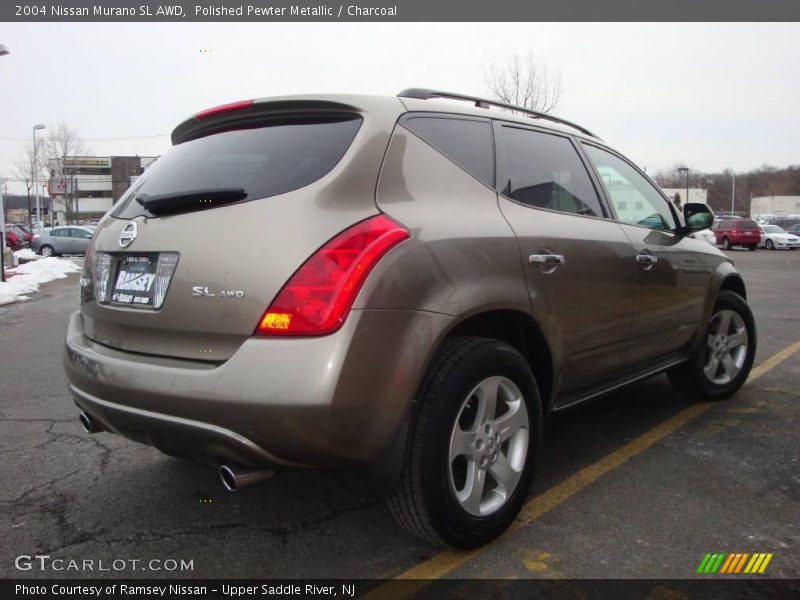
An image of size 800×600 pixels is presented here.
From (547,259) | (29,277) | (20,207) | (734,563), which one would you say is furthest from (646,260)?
(20,207)

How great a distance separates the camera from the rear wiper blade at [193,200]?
7.49 ft

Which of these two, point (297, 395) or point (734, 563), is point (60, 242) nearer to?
point (297, 395)

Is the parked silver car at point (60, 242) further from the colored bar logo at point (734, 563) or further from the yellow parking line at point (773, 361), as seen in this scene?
the colored bar logo at point (734, 563)

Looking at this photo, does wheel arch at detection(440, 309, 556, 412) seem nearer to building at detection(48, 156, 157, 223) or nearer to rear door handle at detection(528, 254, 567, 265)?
rear door handle at detection(528, 254, 567, 265)

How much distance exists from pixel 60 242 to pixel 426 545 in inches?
1300

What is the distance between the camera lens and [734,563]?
2.36 m

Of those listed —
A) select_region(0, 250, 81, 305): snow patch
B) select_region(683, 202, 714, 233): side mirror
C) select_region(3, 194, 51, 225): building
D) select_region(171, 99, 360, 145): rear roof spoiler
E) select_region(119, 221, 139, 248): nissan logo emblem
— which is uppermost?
select_region(3, 194, 51, 225): building

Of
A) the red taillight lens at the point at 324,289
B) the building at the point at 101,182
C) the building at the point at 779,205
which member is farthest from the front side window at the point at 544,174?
the building at the point at 779,205

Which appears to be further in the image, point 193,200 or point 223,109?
point 223,109

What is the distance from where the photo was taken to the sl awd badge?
82.4 inches

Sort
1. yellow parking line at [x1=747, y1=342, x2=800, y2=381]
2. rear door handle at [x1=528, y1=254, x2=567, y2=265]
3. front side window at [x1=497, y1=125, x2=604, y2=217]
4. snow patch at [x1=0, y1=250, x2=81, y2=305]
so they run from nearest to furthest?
1. rear door handle at [x1=528, y1=254, x2=567, y2=265]
2. front side window at [x1=497, y1=125, x2=604, y2=217]
3. yellow parking line at [x1=747, y1=342, x2=800, y2=381]
4. snow patch at [x1=0, y1=250, x2=81, y2=305]

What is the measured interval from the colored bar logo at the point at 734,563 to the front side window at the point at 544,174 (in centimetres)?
162

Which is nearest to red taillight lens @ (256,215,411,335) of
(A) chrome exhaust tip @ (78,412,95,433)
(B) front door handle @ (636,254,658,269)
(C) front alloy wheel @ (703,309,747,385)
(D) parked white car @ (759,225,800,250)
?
(A) chrome exhaust tip @ (78,412,95,433)

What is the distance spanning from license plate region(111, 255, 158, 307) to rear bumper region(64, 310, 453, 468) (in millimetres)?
291
